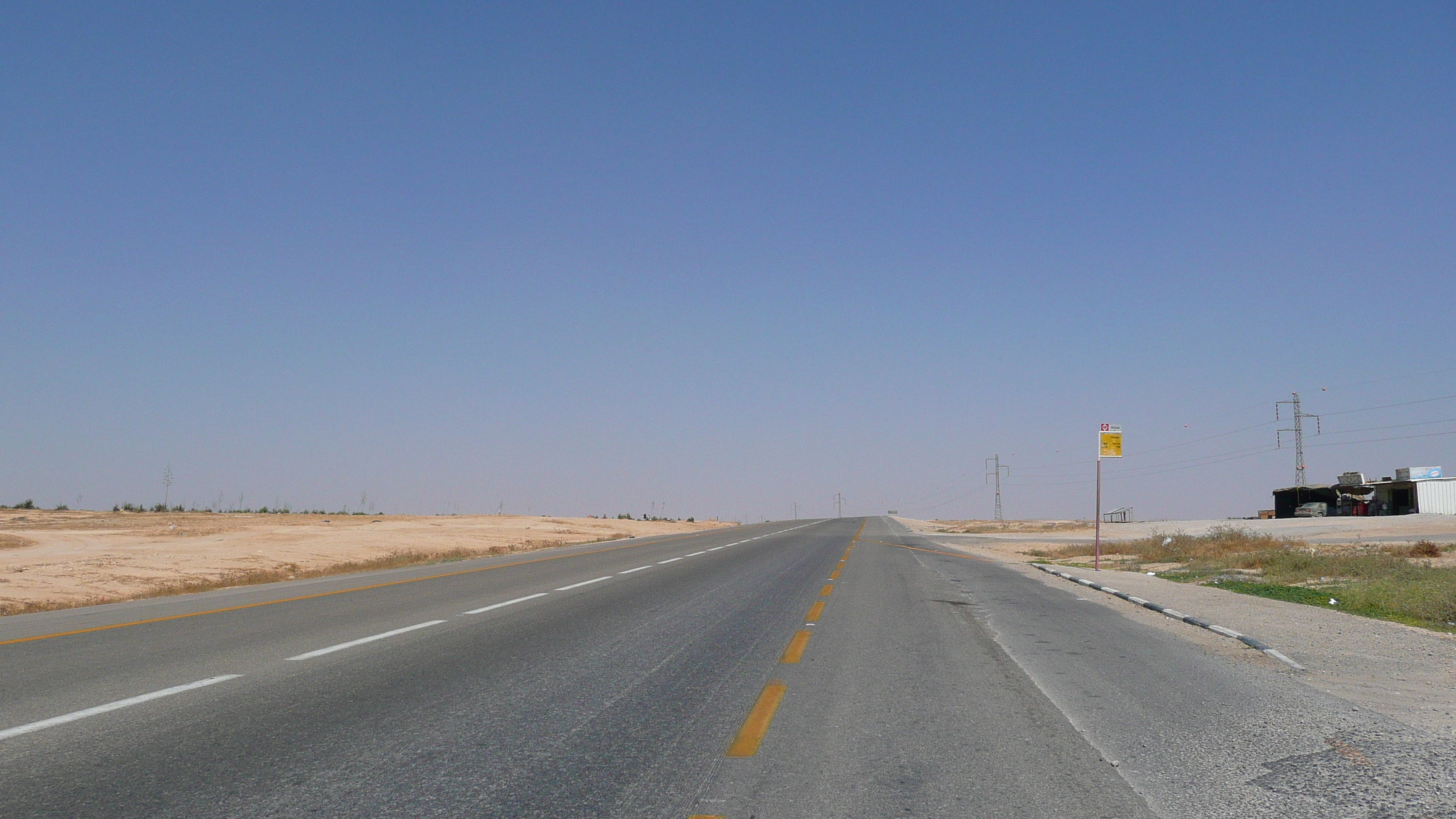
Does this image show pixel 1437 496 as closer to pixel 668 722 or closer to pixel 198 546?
pixel 198 546

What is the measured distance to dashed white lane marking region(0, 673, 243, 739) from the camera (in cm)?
565

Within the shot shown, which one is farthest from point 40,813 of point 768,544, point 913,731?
point 768,544

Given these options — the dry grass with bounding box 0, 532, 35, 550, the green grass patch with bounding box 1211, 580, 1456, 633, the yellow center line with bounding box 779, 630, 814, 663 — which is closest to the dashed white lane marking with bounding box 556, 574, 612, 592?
the yellow center line with bounding box 779, 630, 814, 663

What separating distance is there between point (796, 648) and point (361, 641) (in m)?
4.66

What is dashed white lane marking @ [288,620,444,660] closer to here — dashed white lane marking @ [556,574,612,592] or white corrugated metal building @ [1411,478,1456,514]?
dashed white lane marking @ [556,574,612,592]

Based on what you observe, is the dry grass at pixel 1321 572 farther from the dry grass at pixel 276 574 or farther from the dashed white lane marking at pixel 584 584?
the dry grass at pixel 276 574

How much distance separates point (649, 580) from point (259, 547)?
68.2 feet

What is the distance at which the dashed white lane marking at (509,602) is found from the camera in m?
12.3

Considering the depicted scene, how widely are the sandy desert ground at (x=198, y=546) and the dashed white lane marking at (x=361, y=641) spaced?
849 centimetres

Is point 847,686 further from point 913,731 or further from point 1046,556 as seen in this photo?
point 1046,556

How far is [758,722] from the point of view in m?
6.06

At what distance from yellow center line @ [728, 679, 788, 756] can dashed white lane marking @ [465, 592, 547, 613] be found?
6.16 m

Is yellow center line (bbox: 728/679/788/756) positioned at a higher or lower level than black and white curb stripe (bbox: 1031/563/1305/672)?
higher

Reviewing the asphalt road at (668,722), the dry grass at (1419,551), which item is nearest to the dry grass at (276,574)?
the asphalt road at (668,722)
